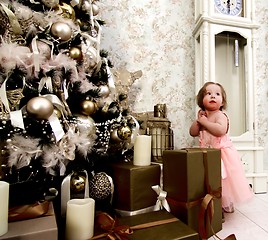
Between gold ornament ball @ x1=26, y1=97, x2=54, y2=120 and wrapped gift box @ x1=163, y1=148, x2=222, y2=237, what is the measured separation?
45cm

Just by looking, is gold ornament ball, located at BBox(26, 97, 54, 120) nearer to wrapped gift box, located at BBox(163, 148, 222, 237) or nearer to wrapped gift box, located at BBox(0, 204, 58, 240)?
wrapped gift box, located at BBox(0, 204, 58, 240)

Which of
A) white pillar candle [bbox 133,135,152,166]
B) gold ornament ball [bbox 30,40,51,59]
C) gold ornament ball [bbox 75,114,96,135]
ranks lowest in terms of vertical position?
white pillar candle [bbox 133,135,152,166]

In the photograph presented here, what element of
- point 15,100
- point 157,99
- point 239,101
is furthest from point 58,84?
point 239,101

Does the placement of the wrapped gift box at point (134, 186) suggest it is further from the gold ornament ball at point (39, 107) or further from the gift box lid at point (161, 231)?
the gold ornament ball at point (39, 107)

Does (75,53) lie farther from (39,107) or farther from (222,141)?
(222,141)

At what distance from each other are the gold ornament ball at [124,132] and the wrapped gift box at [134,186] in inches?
4.5

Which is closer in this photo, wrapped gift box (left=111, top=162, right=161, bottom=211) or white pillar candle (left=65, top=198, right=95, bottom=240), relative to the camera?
white pillar candle (left=65, top=198, right=95, bottom=240)

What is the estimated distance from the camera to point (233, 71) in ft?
5.13

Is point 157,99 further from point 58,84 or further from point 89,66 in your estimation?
point 58,84

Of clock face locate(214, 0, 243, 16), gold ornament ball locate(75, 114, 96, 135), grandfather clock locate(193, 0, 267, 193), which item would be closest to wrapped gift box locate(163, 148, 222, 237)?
gold ornament ball locate(75, 114, 96, 135)

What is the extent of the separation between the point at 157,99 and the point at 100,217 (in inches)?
43.4

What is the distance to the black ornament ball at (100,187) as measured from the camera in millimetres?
946

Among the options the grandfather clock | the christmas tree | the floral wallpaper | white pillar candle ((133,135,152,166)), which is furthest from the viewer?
the floral wallpaper

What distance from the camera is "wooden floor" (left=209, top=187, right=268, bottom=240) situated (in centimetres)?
92
